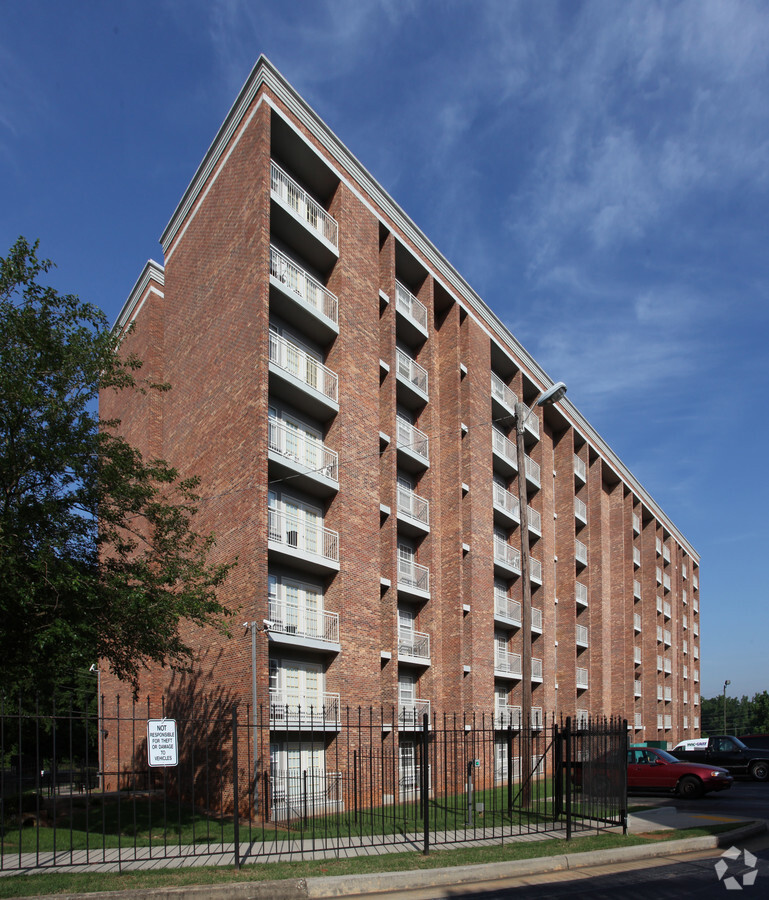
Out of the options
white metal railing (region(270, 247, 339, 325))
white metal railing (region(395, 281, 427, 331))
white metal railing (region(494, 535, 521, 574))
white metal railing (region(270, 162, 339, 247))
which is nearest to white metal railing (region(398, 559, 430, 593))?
white metal railing (region(494, 535, 521, 574))

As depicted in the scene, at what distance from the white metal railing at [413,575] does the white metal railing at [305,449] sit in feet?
18.2

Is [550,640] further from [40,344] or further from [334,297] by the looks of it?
[40,344]

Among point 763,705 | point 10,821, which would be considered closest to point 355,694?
point 10,821

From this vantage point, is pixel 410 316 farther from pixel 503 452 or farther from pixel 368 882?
pixel 368 882

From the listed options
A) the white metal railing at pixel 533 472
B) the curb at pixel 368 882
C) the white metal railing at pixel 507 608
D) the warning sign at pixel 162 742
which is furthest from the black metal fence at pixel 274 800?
the white metal railing at pixel 533 472

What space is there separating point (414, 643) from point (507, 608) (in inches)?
366

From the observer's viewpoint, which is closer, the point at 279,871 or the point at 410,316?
the point at 279,871

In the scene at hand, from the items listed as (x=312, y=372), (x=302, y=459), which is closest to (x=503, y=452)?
(x=312, y=372)

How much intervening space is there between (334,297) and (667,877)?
1870 centimetres

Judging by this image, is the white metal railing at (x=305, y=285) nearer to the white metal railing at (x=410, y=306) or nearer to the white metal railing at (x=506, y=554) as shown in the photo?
the white metal railing at (x=410, y=306)

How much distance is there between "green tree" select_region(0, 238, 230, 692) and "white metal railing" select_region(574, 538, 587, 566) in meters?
30.0

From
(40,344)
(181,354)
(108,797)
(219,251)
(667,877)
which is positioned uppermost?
(219,251)

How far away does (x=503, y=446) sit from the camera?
36781 millimetres

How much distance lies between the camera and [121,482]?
18031mm
